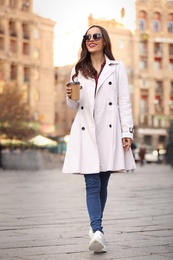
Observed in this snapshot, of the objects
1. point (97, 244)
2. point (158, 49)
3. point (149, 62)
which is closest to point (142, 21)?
point (158, 49)

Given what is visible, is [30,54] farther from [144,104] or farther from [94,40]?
[94,40]

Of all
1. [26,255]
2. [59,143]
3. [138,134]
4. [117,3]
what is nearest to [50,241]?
[26,255]

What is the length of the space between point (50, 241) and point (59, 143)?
58.7 meters

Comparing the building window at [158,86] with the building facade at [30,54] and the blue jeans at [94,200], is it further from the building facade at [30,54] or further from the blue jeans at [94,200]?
the blue jeans at [94,200]

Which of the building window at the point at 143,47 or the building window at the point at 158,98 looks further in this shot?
the building window at the point at 143,47

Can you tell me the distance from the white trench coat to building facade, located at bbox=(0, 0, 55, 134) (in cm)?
5857

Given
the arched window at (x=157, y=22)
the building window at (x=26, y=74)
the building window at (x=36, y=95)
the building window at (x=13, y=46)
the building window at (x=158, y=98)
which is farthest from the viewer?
the arched window at (x=157, y=22)

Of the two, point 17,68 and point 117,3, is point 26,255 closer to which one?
point 117,3

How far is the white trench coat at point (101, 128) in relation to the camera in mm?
5461

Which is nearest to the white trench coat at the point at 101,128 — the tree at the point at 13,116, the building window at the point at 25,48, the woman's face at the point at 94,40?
the woman's face at the point at 94,40

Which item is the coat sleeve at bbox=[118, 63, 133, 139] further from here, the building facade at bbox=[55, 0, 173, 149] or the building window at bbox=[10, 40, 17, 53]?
the building facade at bbox=[55, 0, 173, 149]

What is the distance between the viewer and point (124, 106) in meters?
5.54

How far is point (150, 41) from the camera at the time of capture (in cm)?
8156

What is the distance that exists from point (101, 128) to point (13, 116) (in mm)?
40765
